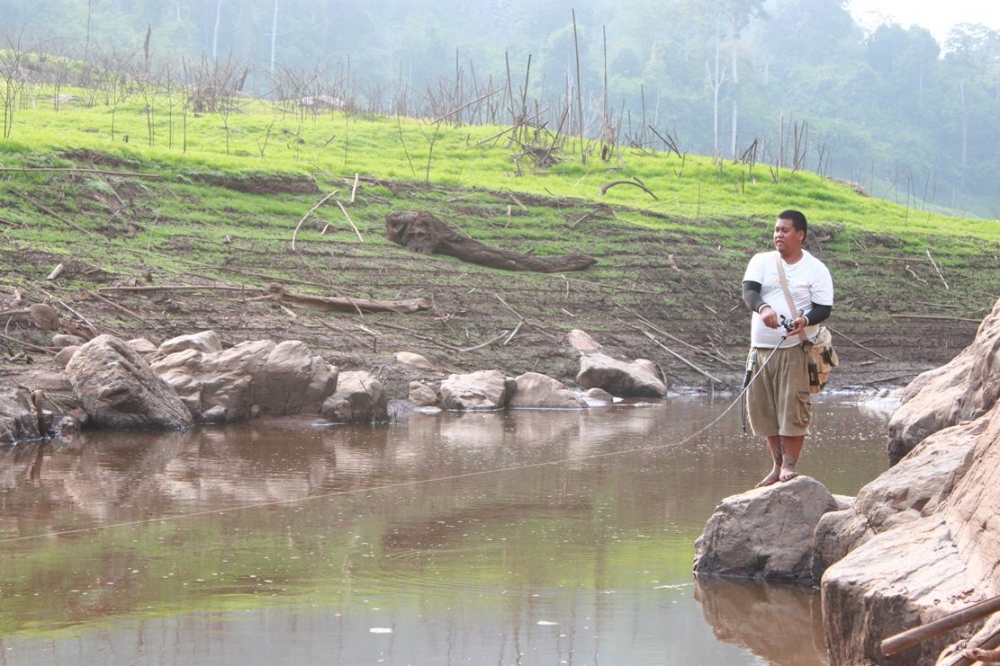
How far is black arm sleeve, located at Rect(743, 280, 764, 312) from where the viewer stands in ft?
21.1

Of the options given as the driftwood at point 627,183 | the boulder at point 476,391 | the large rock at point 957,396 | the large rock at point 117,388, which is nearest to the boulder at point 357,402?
the boulder at point 476,391

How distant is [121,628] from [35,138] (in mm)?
15140

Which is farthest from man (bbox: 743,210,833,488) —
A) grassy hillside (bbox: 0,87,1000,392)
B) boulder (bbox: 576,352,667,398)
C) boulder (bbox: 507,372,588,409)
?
boulder (bbox: 576,352,667,398)

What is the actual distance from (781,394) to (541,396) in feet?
25.1

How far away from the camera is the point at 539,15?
8106 cm

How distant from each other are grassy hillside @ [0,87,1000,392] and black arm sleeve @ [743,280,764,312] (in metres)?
7.66

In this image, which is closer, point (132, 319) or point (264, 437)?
point (264, 437)

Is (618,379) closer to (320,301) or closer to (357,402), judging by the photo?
(320,301)

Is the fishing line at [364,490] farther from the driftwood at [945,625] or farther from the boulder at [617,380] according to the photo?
the boulder at [617,380]

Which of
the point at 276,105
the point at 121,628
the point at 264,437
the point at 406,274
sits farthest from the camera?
the point at 276,105

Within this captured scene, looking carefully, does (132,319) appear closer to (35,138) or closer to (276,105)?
(35,138)

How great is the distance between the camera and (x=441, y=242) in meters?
18.3

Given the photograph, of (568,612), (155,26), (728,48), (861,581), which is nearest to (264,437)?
(568,612)

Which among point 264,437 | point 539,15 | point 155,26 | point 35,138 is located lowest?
point 264,437
